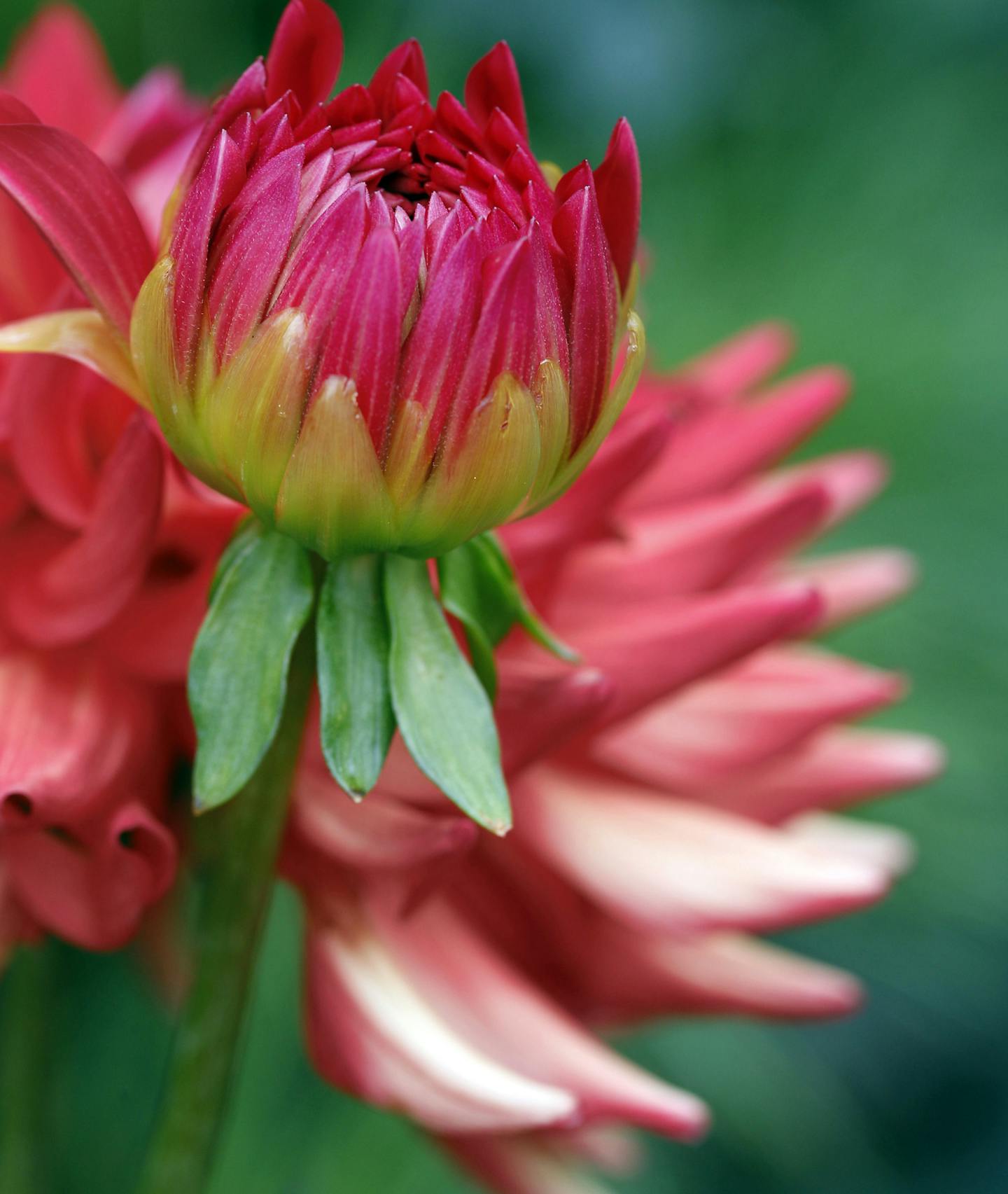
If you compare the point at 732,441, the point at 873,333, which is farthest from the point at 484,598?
the point at 873,333

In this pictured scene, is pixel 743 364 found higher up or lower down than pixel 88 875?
higher up

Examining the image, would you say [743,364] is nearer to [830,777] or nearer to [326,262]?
[830,777]

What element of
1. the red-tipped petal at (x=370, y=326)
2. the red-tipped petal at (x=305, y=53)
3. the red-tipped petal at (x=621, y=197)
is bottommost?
the red-tipped petal at (x=370, y=326)

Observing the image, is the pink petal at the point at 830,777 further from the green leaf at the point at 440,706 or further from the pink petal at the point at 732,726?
the green leaf at the point at 440,706

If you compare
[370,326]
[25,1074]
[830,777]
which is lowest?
[25,1074]

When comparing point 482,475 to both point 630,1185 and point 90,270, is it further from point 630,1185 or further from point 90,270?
point 630,1185

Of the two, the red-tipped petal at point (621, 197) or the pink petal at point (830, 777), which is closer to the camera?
the red-tipped petal at point (621, 197)

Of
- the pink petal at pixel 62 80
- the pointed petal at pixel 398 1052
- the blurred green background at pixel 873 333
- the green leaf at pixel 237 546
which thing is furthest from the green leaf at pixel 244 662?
the blurred green background at pixel 873 333
